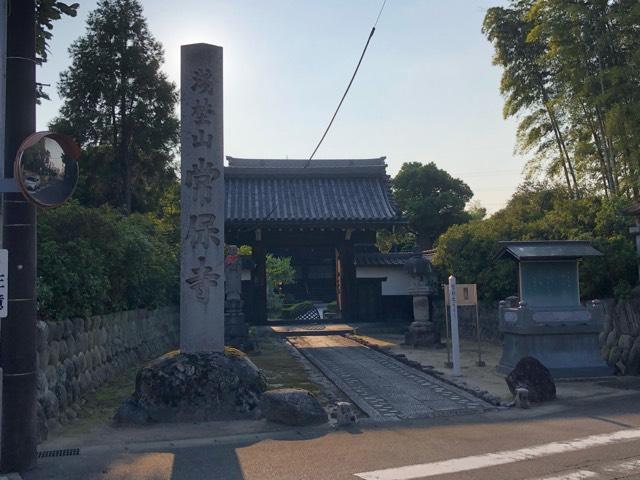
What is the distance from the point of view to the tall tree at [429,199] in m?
43.3

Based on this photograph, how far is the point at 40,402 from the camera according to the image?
23.9 feet

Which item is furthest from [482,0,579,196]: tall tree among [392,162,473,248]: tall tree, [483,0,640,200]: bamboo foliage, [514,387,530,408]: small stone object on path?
[392,162,473,248]: tall tree

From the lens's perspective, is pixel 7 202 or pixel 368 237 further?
pixel 368 237

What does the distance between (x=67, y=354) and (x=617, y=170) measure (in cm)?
1500

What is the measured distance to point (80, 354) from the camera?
9.31 metres

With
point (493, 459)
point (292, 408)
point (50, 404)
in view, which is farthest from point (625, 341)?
point (50, 404)

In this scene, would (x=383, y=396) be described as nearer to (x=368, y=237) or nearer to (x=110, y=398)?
(x=110, y=398)

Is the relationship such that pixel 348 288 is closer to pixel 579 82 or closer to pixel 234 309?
pixel 234 309

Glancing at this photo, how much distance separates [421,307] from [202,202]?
32.8 ft

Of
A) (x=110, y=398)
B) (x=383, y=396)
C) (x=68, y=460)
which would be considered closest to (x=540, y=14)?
(x=383, y=396)

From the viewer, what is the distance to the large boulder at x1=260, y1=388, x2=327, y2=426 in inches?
293

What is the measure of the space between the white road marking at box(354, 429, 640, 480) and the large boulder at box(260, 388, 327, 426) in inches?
84.1

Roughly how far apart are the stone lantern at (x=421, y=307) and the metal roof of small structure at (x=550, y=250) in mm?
5281

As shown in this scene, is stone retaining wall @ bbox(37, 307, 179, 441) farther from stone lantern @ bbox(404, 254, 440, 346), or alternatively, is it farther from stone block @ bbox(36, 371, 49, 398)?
stone lantern @ bbox(404, 254, 440, 346)
